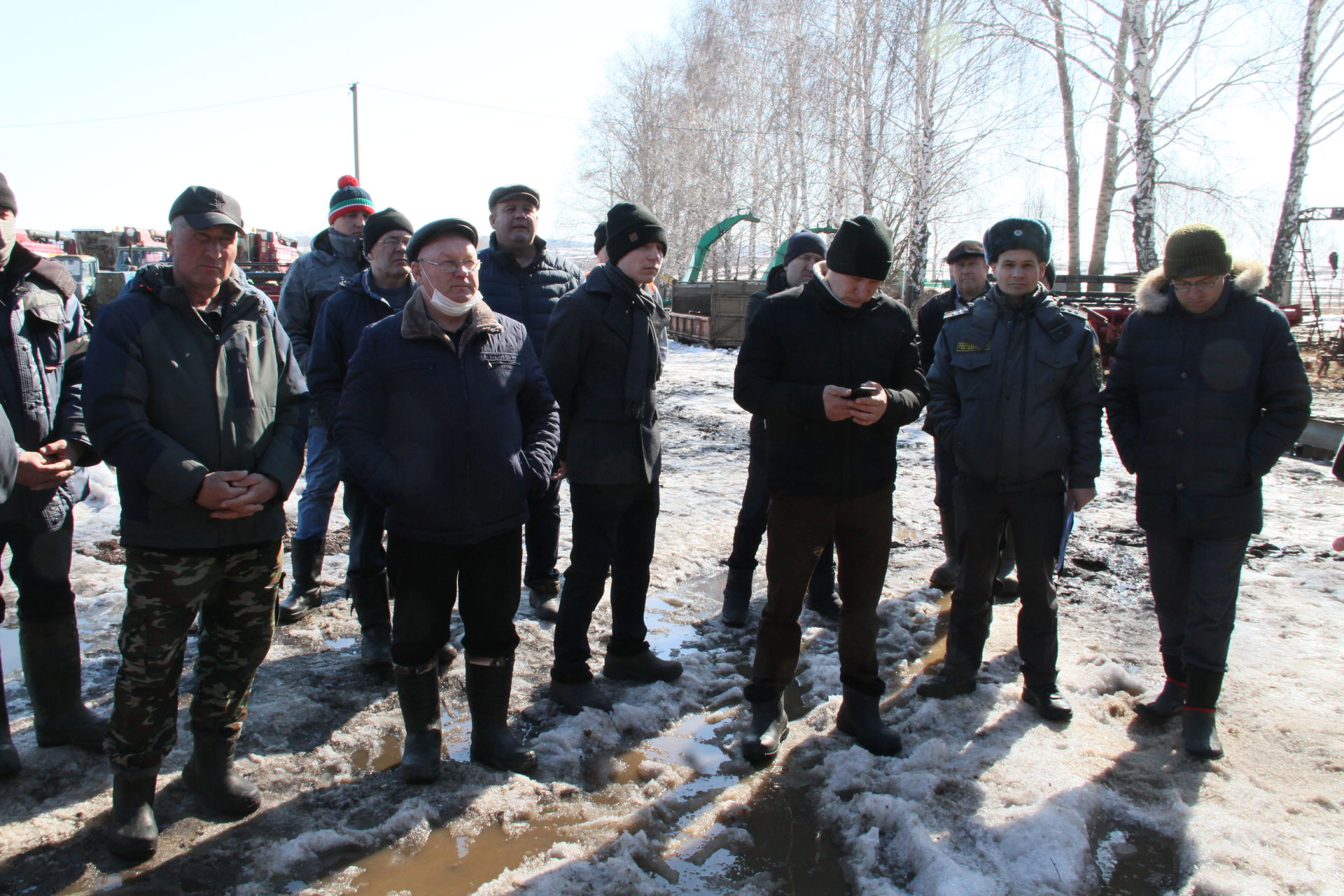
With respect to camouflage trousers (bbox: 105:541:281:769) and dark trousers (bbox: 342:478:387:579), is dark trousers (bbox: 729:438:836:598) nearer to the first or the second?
dark trousers (bbox: 342:478:387:579)

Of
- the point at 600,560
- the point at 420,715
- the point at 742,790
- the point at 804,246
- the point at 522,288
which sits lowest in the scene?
the point at 742,790

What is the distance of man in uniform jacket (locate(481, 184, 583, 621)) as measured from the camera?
4223mm

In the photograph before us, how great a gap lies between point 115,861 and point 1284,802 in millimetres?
3620

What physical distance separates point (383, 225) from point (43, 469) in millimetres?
1706

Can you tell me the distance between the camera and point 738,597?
4461 millimetres

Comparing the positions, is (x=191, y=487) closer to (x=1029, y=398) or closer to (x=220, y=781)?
(x=220, y=781)

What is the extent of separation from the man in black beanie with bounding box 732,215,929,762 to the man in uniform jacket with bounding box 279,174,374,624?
2.27 meters

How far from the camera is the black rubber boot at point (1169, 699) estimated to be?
3.39 meters

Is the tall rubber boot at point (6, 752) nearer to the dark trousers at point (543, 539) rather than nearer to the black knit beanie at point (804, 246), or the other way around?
the dark trousers at point (543, 539)

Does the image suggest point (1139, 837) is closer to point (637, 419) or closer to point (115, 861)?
point (637, 419)

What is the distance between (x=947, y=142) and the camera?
17906 mm

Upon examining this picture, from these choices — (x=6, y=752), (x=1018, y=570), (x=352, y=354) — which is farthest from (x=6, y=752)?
(x=1018, y=570)

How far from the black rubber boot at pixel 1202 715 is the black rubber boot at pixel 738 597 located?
1.96 metres

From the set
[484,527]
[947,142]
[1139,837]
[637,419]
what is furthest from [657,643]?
[947,142]
